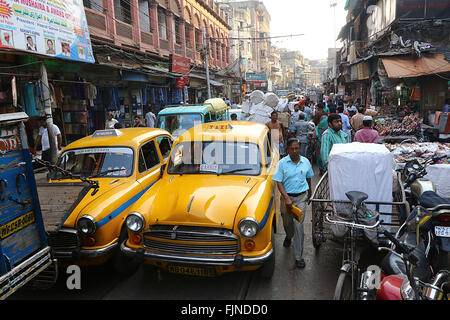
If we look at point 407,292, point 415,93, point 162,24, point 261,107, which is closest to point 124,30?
point 162,24

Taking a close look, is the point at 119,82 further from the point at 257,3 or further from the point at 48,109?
the point at 257,3

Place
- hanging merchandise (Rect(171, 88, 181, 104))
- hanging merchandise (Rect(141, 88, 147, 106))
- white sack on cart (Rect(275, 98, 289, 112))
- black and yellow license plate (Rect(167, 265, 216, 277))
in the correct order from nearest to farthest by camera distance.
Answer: black and yellow license plate (Rect(167, 265, 216, 277)) < white sack on cart (Rect(275, 98, 289, 112)) < hanging merchandise (Rect(141, 88, 147, 106)) < hanging merchandise (Rect(171, 88, 181, 104))

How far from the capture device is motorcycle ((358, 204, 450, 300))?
2424 mm

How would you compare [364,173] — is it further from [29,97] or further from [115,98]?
[115,98]

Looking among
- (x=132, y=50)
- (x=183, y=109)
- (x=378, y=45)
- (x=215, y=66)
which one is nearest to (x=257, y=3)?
(x=215, y=66)

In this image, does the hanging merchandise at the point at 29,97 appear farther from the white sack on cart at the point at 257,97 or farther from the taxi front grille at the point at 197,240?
the white sack on cart at the point at 257,97

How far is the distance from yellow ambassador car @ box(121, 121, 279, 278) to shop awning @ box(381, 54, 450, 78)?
1002 centimetres

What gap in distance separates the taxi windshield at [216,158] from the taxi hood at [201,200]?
0.60 feet

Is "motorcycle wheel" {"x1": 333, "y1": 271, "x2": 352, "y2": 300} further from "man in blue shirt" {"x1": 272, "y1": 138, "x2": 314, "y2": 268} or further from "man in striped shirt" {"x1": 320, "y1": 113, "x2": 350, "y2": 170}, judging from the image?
"man in striped shirt" {"x1": 320, "y1": 113, "x2": 350, "y2": 170}

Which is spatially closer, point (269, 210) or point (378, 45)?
point (269, 210)

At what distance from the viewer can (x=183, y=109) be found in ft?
32.3

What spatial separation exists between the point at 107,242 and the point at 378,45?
1917 cm

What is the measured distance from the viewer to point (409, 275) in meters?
2.43

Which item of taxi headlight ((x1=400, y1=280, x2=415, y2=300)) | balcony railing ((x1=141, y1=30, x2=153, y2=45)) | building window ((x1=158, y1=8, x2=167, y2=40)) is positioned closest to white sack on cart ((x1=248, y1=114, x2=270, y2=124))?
taxi headlight ((x1=400, y1=280, x2=415, y2=300))
